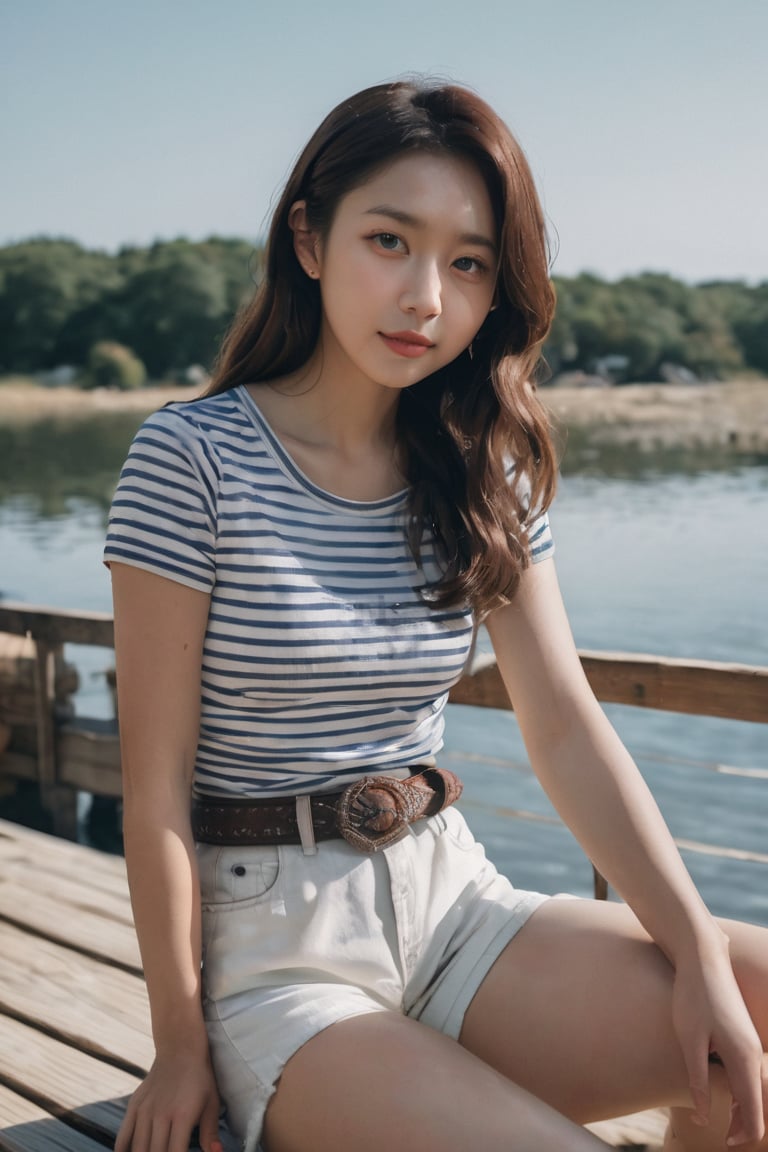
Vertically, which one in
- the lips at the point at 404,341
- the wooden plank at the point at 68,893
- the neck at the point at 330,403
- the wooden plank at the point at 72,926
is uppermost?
the lips at the point at 404,341

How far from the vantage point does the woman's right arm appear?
1163 mm

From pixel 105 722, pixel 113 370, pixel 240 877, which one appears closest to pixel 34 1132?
pixel 240 877

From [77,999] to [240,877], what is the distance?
88 centimetres

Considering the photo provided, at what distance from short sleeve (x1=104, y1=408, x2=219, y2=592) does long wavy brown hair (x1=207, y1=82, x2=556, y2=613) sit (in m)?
0.22

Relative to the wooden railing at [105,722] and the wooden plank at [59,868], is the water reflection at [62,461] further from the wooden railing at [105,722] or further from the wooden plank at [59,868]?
the wooden plank at [59,868]

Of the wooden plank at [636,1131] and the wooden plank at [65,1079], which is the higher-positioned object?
the wooden plank at [65,1079]

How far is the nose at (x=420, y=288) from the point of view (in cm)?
135

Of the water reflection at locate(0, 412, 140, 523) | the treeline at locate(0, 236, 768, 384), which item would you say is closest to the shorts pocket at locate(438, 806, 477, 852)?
the treeline at locate(0, 236, 768, 384)

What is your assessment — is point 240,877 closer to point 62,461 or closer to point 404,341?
point 404,341

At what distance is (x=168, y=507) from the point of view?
1233 millimetres

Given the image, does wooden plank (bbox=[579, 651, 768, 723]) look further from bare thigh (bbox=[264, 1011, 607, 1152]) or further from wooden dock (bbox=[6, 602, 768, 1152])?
bare thigh (bbox=[264, 1011, 607, 1152])

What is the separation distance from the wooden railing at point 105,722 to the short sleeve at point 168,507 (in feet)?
3.68

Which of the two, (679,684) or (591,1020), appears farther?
(679,684)

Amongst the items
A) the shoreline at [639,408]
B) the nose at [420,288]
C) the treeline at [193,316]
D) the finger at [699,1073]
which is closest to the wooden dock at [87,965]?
the finger at [699,1073]
